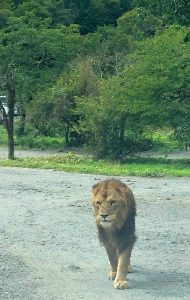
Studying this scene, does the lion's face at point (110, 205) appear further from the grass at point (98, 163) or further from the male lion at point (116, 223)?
the grass at point (98, 163)

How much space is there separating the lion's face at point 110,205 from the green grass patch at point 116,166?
1420 centimetres

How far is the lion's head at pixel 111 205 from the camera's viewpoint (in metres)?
8.43

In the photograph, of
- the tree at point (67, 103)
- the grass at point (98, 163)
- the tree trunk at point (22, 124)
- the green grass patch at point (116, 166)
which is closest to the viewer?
the green grass patch at point (116, 166)

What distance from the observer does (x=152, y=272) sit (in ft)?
29.6

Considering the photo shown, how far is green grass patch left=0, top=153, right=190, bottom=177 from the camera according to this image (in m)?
23.6

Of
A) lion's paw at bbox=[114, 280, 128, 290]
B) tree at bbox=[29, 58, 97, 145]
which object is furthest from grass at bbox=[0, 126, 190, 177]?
lion's paw at bbox=[114, 280, 128, 290]

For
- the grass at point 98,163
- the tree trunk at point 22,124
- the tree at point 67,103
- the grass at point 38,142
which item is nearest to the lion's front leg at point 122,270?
the grass at point 98,163

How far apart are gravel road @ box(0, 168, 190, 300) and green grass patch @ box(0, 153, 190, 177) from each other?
497 centimetres

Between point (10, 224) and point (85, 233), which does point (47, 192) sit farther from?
point (85, 233)

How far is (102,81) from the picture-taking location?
36.6 metres

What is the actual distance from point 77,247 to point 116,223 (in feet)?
7.43

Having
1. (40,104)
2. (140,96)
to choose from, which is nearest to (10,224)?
(140,96)

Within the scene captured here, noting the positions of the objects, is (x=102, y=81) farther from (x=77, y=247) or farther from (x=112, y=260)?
(x=112, y=260)

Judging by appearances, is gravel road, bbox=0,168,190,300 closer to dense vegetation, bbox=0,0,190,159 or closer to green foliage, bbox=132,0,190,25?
green foliage, bbox=132,0,190,25
